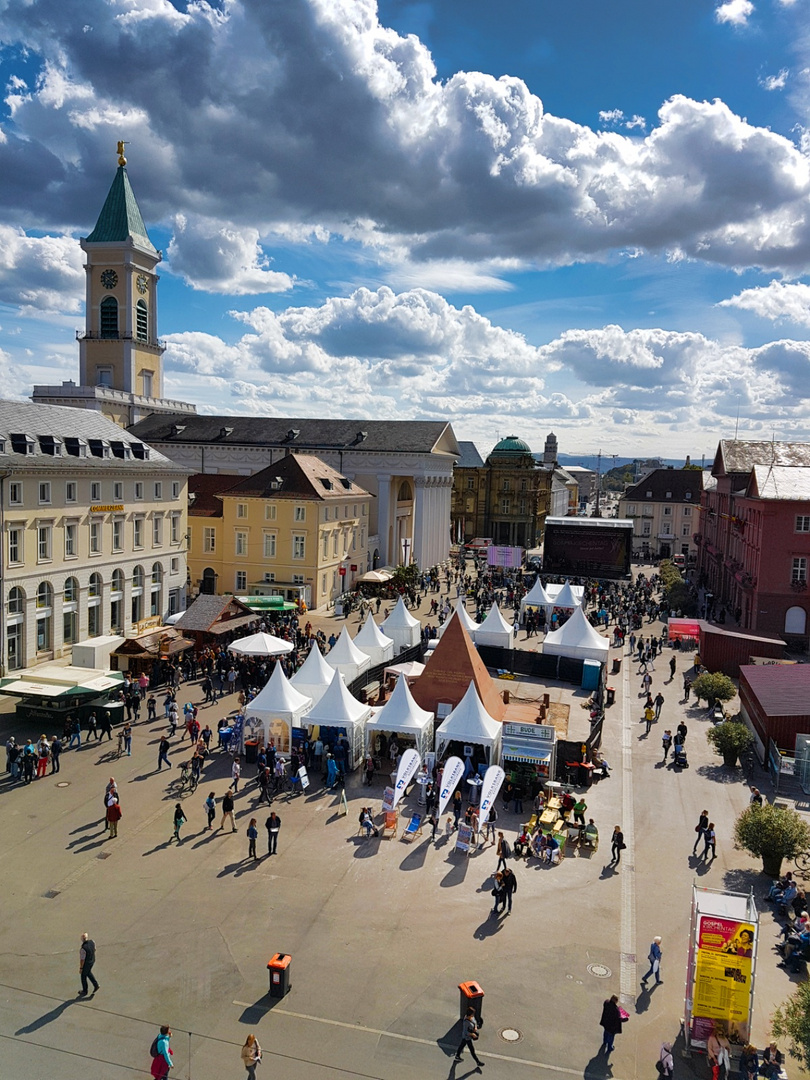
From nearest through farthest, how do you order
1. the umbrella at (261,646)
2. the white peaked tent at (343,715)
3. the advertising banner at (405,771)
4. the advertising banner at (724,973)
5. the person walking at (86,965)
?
the advertising banner at (724,973)
the person walking at (86,965)
the advertising banner at (405,771)
the white peaked tent at (343,715)
the umbrella at (261,646)

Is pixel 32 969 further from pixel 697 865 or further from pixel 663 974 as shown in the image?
pixel 697 865

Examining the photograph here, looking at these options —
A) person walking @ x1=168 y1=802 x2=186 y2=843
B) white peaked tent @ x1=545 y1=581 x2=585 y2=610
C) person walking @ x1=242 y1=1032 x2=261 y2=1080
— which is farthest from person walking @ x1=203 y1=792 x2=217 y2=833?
white peaked tent @ x1=545 y1=581 x2=585 y2=610

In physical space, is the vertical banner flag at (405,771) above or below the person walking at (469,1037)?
above

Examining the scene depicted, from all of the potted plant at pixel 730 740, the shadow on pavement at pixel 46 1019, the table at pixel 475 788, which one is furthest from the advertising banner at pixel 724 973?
the potted plant at pixel 730 740

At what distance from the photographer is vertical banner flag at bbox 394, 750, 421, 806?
21.0 m

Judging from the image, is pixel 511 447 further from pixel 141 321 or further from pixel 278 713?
pixel 278 713

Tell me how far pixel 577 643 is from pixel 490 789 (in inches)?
662

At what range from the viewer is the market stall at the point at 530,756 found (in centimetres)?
2333

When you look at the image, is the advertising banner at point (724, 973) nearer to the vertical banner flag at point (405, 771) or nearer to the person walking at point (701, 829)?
the person walking at point (701, 829)

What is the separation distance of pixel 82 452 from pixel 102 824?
2392 centimetres

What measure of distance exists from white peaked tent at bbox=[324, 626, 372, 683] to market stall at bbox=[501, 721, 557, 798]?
9028 mm

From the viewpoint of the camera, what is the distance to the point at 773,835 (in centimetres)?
1802

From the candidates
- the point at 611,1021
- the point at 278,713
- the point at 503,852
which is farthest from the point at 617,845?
the point at 278,713

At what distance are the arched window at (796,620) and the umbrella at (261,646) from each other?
97.8ft
